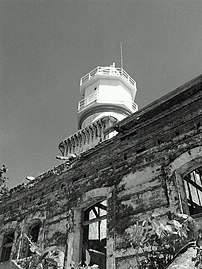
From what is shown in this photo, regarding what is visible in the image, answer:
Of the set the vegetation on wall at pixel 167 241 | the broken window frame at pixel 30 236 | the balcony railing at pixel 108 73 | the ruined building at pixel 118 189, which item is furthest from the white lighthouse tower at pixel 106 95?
the vegetation on wall at pixel 167 241

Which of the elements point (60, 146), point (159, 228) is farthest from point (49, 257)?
point (60, 146)

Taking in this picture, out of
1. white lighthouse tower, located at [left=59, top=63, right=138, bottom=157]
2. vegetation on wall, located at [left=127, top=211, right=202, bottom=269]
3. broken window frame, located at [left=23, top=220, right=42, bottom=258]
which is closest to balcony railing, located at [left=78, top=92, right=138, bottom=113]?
white lighthouse tower, located at [left=59, top=63, right=138, bottom=157]

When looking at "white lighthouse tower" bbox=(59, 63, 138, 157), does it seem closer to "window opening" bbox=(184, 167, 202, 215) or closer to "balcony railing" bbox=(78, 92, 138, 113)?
"balcony railing" bbox=(78, 92, 138, 113)

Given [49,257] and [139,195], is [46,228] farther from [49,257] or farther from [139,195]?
[139,195]

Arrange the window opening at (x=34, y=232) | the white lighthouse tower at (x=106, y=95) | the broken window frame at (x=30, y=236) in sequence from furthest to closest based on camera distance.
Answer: the white lighthouse tower at (x=106, y=95), the window opening at (x=34, y=232), the broken window frame at (x=30, y=236)

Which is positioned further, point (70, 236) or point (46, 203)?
point (46, 203)

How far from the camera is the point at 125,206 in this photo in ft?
25.0

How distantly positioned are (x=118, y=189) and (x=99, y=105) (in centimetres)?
1875

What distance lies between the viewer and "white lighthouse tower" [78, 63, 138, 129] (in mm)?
26266

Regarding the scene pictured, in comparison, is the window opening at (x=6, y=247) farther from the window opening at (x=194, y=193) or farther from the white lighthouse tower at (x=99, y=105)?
the white lighthouse tower at (x=99, y=105)

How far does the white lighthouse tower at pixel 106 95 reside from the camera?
26.3 metres

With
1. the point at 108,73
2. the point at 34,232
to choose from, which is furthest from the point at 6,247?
the point at 108,73

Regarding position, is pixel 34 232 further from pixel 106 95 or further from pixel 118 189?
pixel 106 95

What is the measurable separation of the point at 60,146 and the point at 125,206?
20609 millimetres
